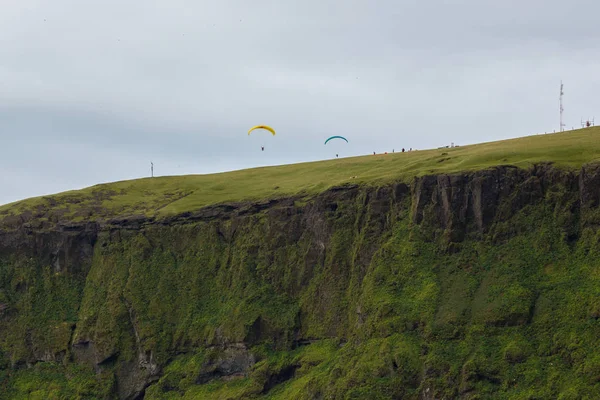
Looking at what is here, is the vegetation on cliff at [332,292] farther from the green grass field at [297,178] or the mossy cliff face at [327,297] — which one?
the green grass field at [297,178]

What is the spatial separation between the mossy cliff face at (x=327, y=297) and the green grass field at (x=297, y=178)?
2.91m

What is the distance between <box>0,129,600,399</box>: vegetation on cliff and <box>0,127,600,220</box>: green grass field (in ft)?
1.98

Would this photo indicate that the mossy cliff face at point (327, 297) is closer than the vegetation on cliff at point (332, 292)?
Yes

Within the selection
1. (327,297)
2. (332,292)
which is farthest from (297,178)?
(327,297)

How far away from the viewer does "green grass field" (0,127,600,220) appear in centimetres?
10556

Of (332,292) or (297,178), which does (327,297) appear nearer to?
(332,292)

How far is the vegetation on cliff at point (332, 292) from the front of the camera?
9131 centimetres

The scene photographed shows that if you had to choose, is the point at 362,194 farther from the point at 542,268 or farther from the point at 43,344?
the point at 43,344

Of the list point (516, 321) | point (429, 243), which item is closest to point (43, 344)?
point (429, 243)

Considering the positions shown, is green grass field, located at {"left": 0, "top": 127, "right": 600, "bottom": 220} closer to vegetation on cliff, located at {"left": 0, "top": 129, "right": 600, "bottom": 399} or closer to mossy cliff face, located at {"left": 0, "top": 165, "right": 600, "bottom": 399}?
vegetation on cliff, located at {"left": 0, "top": 129, "right": 600, "bottom": 399}

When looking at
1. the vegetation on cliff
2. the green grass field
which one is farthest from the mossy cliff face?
the green grass field

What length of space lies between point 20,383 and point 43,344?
5.23 meters

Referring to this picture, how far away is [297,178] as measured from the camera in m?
131

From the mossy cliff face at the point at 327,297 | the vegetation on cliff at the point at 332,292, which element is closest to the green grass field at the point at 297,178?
the vegetation on cliff at the point at 332,292
